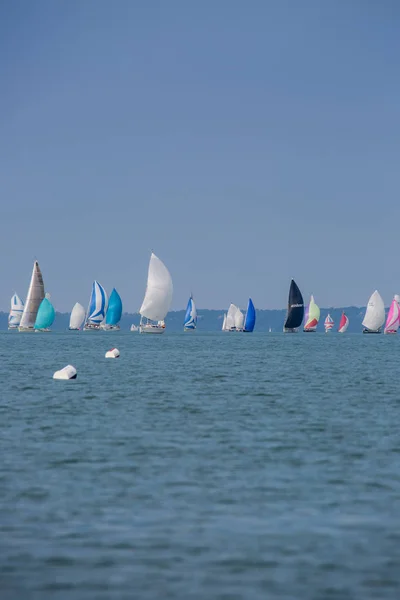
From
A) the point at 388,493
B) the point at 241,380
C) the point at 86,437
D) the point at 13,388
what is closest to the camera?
the point at 388,493

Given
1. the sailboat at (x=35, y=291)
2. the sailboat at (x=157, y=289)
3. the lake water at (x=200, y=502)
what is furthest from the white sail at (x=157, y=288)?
the lake water at (x=200, y=502)

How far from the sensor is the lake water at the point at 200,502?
13023 millimetres

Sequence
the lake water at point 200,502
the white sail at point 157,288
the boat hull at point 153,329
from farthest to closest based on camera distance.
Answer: the boat hull at point 153,329 → the white sail at point 157,288 → the lake water at point 200,502

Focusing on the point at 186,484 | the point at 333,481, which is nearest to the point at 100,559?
the point at 186,484

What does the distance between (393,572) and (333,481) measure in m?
7.14

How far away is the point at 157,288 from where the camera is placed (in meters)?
163

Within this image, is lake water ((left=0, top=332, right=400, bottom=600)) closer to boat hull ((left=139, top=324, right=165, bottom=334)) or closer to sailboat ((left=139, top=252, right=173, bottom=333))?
sailboat ((left=139, top=252, right=173, bottom=333))

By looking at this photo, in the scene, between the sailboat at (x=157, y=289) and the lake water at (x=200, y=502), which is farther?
the sailboat at (x=157, y=289)

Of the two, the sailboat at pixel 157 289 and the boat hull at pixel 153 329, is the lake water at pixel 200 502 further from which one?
the boat hull at pixel 153 329

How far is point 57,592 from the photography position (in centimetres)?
1243

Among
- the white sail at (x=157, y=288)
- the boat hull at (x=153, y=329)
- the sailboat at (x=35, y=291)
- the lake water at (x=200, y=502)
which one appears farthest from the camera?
the boat hull at (x=153, y=329)

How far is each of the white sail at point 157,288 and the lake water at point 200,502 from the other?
121798 millimetres

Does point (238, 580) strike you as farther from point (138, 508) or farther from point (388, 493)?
point (388, 493)

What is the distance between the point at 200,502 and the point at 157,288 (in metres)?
145
